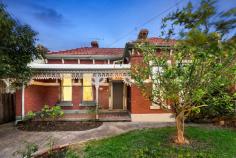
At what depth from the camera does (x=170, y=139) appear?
24.5 ft

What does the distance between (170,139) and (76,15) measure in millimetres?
7913

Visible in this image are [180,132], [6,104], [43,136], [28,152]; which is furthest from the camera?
[6,104]

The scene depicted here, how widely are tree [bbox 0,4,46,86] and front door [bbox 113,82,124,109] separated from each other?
7450 millimetres

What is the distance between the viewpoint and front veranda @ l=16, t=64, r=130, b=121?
11.7 meters

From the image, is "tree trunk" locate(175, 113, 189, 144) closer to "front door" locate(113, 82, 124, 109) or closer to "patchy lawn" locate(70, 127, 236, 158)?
"patchy lawn" locate(70, 127, 236, 158)

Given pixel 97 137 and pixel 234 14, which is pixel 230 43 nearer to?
pixel 234 14

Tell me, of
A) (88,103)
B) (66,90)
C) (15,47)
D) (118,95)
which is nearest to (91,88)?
(88,103)

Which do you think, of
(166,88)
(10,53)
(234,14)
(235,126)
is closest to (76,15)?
(10,53)

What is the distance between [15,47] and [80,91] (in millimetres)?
7421

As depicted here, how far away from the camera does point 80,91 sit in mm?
15070

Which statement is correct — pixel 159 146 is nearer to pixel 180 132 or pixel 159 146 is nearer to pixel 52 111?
pixel 180 132

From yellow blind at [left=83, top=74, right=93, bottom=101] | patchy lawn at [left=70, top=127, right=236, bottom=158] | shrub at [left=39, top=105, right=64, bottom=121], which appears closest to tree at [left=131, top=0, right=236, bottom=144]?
patchy lawn at [left=70, top=127, right=236, bottom=158]

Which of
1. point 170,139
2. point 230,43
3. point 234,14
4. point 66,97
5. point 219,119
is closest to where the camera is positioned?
point 230,43

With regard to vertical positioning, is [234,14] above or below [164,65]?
above
